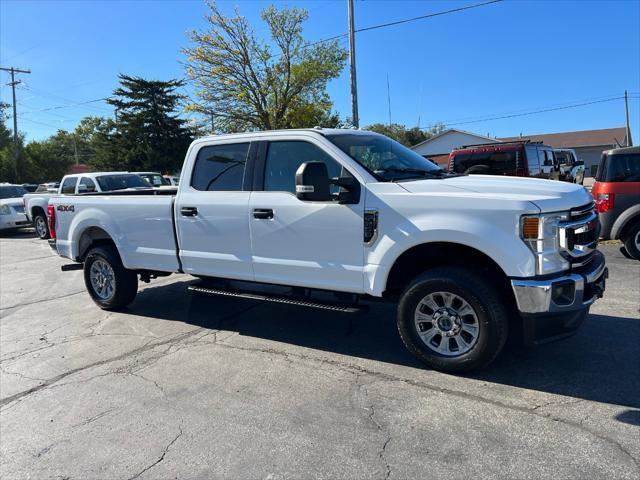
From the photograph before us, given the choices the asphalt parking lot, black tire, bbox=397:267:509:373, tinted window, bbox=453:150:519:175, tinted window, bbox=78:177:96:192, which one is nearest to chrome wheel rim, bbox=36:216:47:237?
tinted window, bbox=78:177:96:192

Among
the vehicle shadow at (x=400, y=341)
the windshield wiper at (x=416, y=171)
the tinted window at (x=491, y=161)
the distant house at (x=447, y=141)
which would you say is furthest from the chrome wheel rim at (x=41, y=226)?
the distant house at (x=447, y=141)

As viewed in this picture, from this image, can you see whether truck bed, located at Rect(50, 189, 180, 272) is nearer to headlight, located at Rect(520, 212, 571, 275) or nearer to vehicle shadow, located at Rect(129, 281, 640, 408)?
vehicle shadow, located at Rect(129, 281, 640, 408)

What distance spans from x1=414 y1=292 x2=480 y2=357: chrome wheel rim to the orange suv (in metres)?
5.70

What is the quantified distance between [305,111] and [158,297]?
23.7m

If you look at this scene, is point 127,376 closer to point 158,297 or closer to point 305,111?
point 158,297

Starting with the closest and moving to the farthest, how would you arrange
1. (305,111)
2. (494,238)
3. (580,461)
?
(580,461) → (494,238) → (305,111)

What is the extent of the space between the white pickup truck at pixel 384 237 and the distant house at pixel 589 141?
54.4 metres

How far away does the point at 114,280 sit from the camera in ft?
20.4

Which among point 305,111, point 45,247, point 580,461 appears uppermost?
point 305,111

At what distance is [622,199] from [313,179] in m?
6.51

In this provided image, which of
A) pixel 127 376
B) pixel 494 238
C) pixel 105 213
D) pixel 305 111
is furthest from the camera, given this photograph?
pixel 305 111

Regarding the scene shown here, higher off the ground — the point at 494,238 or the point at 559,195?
the point at 559,195

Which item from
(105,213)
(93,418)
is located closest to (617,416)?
(93,418)

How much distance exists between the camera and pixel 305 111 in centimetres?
2906
